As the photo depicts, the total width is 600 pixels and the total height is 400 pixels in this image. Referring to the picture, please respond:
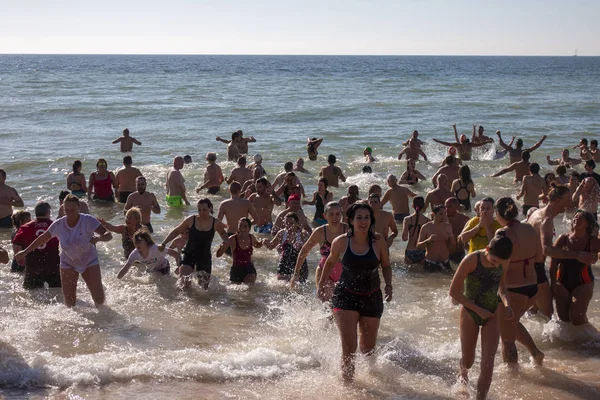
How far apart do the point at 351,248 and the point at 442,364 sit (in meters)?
1.70

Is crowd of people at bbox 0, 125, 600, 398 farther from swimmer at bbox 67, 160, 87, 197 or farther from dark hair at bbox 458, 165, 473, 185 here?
swimmer at bbox 67, 160, 87, 197

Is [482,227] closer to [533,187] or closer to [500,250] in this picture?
[500,250]

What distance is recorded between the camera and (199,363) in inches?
256

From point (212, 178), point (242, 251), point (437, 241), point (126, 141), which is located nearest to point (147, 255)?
point (242, 251)

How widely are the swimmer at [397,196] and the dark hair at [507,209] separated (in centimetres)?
540

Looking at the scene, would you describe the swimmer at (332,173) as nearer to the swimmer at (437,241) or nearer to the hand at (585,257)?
the swimmer at (437,241)

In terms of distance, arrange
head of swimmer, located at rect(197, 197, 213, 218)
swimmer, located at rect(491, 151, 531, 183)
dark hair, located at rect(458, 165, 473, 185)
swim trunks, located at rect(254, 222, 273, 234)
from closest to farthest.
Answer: head of swimmer, located at rect(197, 197, 213, 218)
swim trunks, located at rect(254, 222, 273, 234)
dark hair, located at rect(458, 165, 473, 185)
swimmer, located at rect(491, 151, 531, 183)

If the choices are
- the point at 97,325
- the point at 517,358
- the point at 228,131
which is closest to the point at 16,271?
the point at 97,325

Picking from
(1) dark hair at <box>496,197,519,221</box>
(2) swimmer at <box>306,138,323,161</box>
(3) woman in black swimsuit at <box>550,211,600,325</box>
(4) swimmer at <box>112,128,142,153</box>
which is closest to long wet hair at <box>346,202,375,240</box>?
(1) dark hair at <box>496,197,519,221</box>

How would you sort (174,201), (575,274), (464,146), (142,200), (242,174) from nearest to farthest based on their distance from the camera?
(575,274) < (142,200) < (174,201) < (242,174) < (464,146)

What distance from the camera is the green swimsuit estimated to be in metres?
5.36

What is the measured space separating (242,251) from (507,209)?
3.87 m

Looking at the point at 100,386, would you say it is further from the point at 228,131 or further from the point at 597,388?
the point at 228,131

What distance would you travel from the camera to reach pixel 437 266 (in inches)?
379
